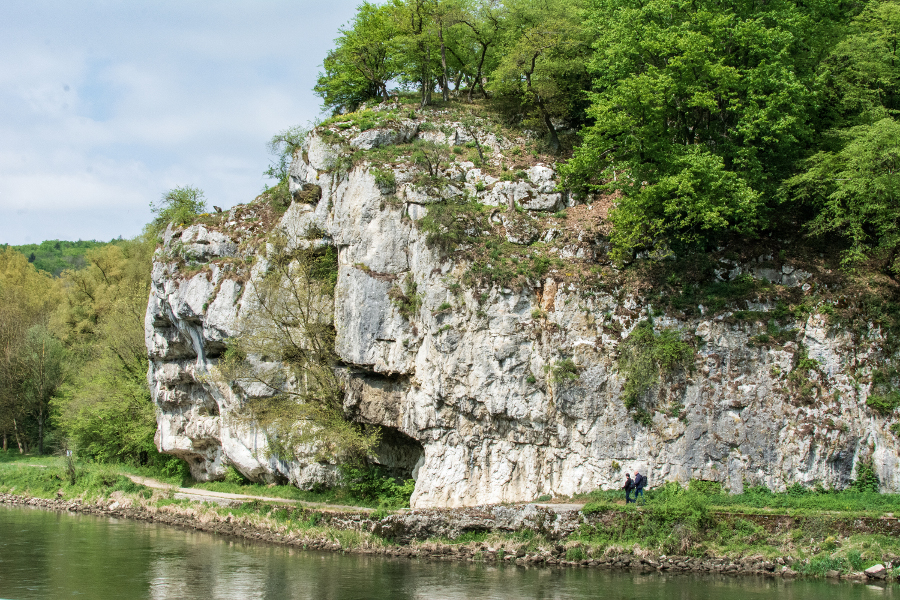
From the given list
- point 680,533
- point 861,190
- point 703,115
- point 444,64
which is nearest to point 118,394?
point 444,64

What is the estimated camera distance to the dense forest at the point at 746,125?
2439cm

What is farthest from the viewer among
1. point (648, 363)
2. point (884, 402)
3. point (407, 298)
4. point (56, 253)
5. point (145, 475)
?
point (56, 253)

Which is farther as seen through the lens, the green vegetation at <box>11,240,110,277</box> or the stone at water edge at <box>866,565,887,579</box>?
the green vegetation at <box>11,240,110,277</box>

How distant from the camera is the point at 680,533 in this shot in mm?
21000

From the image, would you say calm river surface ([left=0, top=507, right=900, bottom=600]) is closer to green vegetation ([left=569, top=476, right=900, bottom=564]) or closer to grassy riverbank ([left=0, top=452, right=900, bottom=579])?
grassy riverbank ([left=0, top=452, right=900, bottom=579])

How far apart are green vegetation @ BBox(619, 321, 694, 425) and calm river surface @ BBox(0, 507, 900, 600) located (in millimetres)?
6354

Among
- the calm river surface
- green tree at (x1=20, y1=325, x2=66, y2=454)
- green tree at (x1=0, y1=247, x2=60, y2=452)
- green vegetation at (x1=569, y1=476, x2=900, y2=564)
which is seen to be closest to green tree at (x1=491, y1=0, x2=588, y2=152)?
green vegetation at (x1=569, y1=476, x2=900, y2=564)

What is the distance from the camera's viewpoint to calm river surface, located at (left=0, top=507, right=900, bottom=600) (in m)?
18.0

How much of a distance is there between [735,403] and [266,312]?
64.3 feet

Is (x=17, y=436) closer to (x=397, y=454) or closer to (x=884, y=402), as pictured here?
(x=397, y=454)

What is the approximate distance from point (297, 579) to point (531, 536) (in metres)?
7.51

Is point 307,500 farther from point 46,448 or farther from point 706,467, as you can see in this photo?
point 46,448

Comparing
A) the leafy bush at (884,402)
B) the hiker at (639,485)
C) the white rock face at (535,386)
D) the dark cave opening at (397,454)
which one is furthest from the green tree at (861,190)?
the dark cave opening at (397,454)

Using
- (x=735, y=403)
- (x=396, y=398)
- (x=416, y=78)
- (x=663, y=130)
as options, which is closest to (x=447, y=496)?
(x=396, y=398)
